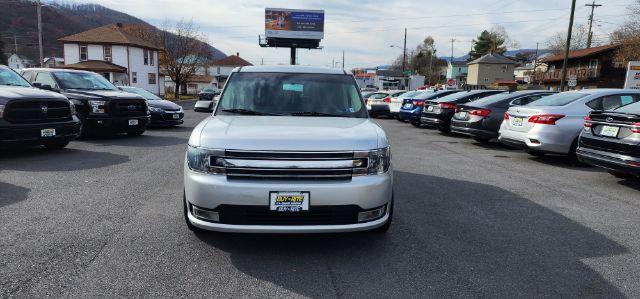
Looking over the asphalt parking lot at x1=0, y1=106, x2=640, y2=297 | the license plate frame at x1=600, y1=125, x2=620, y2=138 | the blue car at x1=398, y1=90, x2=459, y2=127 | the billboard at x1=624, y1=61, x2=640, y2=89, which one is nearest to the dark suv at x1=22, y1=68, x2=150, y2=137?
the asphalt parking lot at x1=0, y1=106, x2=640, y2=297

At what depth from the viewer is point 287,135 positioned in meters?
3.80

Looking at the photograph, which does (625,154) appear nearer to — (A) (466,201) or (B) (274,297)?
(A) (466,201)

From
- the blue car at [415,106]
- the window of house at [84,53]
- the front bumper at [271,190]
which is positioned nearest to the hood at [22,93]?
the front bumper at [271,190]

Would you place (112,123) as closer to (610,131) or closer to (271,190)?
(271,190)

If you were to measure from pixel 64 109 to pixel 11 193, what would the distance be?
374 cm

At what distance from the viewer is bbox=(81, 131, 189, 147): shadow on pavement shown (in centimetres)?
1081

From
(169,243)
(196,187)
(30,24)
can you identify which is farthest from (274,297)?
(30,24)

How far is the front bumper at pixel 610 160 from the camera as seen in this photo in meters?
6.30

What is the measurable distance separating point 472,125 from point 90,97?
30.8 ft

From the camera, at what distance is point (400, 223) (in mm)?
4914

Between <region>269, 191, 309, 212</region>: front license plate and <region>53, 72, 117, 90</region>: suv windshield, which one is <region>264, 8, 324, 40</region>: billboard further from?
<region>269, 191, 309, 212</region>: front license plate

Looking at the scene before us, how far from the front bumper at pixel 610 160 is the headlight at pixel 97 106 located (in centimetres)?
1015

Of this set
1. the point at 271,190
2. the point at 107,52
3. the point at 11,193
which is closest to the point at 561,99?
the point at 271,190

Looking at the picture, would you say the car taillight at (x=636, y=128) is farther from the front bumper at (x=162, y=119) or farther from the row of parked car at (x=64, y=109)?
the front bumper at (x=162, y=119)
